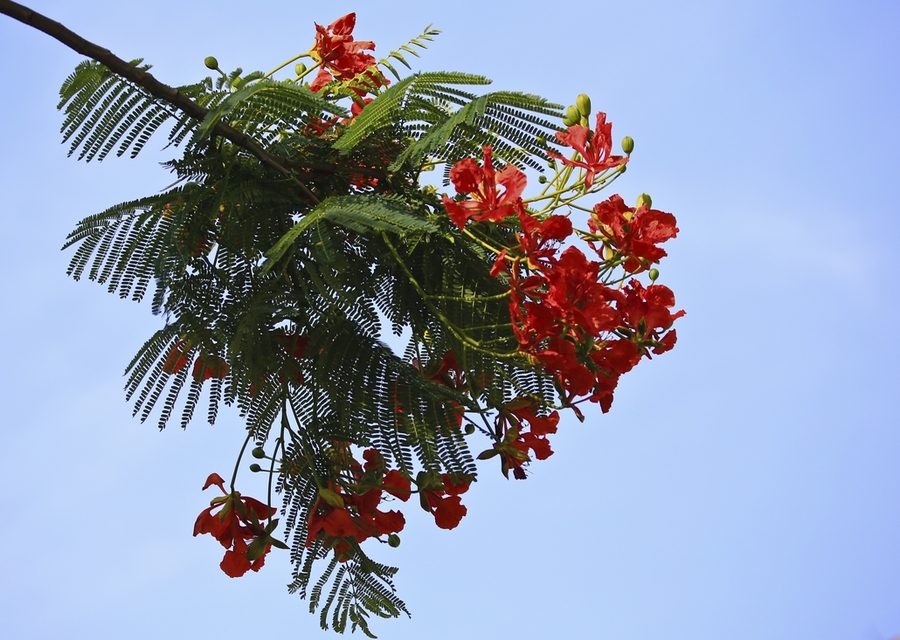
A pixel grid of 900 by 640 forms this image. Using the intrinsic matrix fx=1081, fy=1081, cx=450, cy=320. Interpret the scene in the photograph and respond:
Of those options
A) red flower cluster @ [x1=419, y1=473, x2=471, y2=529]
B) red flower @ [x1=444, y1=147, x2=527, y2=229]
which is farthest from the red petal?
red flower @ [x1=444, y1=147, x2=527, y2=229]

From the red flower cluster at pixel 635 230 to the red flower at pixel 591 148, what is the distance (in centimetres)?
6

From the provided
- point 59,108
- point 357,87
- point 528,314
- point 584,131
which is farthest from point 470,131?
point 59,108

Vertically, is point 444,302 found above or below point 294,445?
above

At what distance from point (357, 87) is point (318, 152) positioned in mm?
375

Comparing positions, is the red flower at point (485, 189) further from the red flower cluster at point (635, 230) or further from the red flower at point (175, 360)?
the red flower at point (175, 360)

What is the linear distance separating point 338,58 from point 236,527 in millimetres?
989

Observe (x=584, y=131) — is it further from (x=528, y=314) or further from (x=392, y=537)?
(x=392, y=537)

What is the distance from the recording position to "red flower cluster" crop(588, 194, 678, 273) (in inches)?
67.3

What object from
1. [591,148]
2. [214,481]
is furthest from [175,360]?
[591,148]

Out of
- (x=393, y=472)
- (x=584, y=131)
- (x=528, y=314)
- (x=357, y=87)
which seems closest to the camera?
(x=528, y=314)

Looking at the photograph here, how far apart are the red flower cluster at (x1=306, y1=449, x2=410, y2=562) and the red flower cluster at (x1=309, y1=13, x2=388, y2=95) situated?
2.71ft

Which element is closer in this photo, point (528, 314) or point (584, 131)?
point (528, 314)

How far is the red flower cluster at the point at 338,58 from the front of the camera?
2.26 m

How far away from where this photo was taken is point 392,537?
1.94 metres
